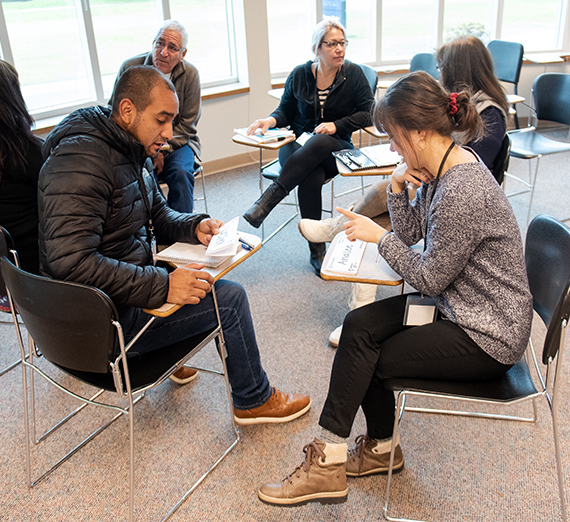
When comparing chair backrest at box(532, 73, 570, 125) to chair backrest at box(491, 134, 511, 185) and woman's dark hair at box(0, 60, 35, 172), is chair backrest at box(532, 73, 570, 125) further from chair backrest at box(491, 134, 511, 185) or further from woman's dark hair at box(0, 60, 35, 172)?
woman's dark hair at box(0, 60, 35, 172)

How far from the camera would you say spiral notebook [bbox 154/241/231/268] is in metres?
1.71

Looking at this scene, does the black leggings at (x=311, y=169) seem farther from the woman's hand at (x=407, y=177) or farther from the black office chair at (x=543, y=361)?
the black office chair at (x=543, y=361)

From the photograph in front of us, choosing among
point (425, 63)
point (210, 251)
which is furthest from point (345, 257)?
point (425, 63)

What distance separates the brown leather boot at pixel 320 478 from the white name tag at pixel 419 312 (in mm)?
421

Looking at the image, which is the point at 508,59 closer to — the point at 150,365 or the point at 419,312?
the point at 419,312

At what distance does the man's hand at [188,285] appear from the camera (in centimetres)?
154

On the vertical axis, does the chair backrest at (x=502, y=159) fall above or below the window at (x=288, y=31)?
below

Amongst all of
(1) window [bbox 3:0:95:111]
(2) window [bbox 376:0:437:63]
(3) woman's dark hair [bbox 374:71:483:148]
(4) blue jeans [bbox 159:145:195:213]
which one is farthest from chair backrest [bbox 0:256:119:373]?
(2) window [bbox 376:0:437:63]

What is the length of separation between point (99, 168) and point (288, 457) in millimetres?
1135

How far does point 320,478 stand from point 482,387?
1.76ft

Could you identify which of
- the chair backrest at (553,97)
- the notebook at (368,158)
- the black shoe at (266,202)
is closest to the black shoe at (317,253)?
the black shoe at (266,202)

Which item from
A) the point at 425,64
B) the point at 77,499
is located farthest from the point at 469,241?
the point at 425,64

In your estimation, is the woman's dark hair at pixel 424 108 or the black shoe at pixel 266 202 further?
the black shoe at pixel 266 202

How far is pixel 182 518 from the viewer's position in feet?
5.34
